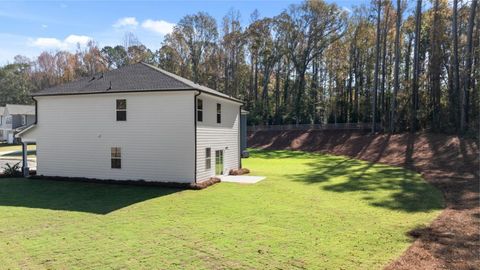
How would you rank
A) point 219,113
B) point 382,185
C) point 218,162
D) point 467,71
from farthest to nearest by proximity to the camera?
1. point 467,71
2. point 219,113
3. point 218,162
4. point 382,185

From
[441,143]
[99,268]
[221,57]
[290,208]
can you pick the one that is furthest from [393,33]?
[99,268]

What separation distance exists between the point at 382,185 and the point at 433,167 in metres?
6.94

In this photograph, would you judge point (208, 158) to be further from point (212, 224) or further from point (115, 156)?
point (212, 224)

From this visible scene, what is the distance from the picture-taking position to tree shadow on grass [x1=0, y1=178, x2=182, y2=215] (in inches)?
426

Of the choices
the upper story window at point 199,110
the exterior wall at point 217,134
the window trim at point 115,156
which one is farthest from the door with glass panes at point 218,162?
→ the window trim at point 115,156

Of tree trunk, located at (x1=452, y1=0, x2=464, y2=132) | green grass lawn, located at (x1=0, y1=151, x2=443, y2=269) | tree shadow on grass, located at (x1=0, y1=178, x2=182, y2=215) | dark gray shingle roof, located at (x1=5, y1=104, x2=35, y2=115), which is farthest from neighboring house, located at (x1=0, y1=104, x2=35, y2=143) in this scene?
tree trunk, located at (x1=452, y1=0, x2=464, y2=132)

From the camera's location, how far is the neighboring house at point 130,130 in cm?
1459

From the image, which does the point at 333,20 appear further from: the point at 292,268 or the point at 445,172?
the point at 292,268

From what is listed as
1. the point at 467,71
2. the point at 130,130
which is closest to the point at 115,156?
the point at 130,130

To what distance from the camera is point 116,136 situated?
15375 mm

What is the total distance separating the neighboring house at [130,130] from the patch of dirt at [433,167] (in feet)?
30.1

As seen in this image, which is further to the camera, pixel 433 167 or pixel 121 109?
pixel 433 167

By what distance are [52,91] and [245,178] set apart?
9.84 m

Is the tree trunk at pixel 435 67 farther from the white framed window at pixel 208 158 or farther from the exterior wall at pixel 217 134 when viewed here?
the white framed window at pixel 208 158
